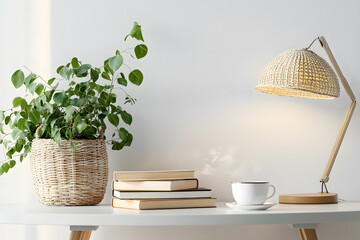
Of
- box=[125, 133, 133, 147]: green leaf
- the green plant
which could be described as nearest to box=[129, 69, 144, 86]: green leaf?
the green plant

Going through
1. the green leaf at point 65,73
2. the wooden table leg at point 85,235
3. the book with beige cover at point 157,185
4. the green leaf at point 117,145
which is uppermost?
the green leaf at point 65,73

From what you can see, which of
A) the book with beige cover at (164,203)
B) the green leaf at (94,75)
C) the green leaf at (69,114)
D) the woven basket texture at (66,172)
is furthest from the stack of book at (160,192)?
the green leaf at (94,75)

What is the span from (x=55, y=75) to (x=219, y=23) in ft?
1.88

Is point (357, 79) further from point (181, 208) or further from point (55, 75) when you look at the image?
point (55, 75)

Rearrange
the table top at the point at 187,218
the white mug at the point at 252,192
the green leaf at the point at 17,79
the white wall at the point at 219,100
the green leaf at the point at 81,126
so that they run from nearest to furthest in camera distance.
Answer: the table top at the point at 187,218, the white mug at the point at 252,192, the green leaf at the point at 81,126, the green leaf at the point at 17,79, the white wall at the point at 219,100

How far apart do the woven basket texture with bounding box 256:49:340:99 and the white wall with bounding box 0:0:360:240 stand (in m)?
0.19

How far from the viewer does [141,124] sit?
1597 mm

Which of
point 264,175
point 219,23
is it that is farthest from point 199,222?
point 219,23

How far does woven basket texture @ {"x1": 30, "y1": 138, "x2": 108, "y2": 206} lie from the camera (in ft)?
4.35

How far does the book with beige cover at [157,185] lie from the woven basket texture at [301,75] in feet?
1.23

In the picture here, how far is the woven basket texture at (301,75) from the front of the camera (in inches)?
53.5

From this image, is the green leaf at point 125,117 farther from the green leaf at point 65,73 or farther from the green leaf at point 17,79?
the green leaf at point 17,79

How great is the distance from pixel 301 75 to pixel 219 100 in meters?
0.32

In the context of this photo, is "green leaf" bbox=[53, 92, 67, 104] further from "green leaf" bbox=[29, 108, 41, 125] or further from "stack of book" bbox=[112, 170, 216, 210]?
"stack of book" bbox=[112, 170, 216, 210]
